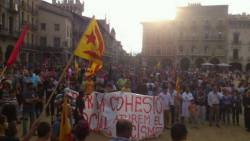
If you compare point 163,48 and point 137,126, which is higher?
point 163,48

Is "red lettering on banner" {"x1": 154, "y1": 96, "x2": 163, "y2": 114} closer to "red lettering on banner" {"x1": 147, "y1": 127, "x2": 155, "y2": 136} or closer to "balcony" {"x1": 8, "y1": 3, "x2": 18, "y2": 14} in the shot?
"red lettering on banner" {"x1": 147, "y1": 127, "x2": 155, "y2": 136}

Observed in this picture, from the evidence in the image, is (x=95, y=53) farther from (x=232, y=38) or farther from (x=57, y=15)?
(x=232, y=38)

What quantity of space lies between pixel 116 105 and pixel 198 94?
4751 millimetres

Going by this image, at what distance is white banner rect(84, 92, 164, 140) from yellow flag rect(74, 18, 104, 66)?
9.39 ft

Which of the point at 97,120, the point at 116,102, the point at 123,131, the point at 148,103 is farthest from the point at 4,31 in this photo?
the point at 123,131

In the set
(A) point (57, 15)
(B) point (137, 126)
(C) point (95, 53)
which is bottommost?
(B) point (137, 126)

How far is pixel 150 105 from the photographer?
12523 millimetres

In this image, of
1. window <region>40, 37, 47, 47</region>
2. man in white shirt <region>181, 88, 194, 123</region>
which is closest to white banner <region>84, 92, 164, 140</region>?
man in white shirt <region>181, 88, 194, 123</region>

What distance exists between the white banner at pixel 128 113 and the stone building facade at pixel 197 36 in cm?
6459

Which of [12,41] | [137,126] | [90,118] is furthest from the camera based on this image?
[12,41]

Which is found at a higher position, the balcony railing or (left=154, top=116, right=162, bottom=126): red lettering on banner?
the balcony railing

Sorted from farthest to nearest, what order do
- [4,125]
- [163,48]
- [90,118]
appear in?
[163,48]
[90,118]
[4,125]

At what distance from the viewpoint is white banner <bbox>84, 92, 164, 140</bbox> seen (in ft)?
40.0

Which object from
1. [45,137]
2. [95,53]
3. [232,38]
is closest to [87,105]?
[95,53]
